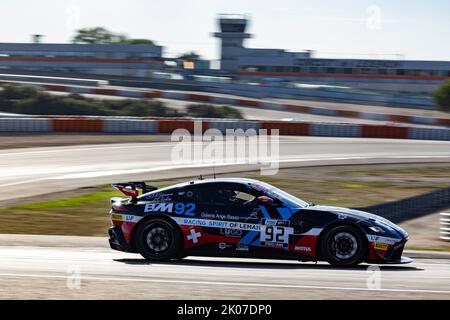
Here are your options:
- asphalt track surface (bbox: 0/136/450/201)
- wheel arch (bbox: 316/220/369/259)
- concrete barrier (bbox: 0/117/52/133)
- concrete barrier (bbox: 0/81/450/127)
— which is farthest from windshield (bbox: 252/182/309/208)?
concrete barrier (bbox: 0/81/450/127)

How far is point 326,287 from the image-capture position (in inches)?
330

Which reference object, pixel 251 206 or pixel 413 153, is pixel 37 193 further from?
pixel 413 153

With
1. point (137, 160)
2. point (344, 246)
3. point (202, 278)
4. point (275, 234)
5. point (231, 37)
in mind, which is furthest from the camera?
point (231, 37)

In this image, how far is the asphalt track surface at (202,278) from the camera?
26.2 ft

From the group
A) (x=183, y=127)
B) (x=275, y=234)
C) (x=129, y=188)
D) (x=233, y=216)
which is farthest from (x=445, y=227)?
(x=183, y=127)

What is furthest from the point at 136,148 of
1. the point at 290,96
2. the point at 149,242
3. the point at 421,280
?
the point at 290,96

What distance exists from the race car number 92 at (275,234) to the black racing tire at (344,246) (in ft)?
1.53

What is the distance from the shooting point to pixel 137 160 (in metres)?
24.5

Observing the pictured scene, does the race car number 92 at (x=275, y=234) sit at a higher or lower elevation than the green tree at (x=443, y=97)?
lower

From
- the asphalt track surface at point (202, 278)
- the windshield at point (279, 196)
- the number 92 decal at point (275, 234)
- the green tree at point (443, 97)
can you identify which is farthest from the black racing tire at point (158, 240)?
the green tree at point (443, 97)

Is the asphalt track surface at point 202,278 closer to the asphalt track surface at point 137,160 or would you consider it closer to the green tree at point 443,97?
the asphalt track surface at point 137,160

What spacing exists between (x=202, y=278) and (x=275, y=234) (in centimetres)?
138

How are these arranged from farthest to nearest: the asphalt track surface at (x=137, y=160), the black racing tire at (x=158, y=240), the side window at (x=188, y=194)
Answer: the asphalt track surface at (x=137, y=160) → the side window at (x=188, y=194) → the black racing tire at (x=158, y=240)

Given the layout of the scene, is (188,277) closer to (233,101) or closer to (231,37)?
(233,101)
